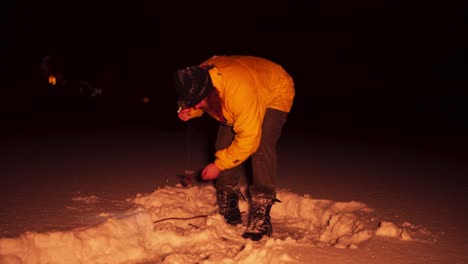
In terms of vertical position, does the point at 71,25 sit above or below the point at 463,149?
above

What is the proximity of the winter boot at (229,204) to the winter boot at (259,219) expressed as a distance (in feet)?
0.92

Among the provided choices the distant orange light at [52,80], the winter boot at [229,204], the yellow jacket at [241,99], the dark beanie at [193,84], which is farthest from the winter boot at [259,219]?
the distant orange light at [52,80]

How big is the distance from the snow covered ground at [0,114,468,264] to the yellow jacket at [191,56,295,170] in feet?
1.94

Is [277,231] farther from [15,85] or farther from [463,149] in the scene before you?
[15,85]

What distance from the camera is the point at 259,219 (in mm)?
3049

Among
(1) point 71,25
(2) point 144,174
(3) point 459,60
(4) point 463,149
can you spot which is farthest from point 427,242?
(1) point 71,25

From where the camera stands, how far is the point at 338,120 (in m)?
11.7

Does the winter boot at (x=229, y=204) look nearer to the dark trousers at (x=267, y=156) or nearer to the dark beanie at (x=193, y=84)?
the dark trousers at (x=267, y=156)

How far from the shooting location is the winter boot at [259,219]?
2992 mm

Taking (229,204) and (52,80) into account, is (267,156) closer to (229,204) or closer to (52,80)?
(229,204)

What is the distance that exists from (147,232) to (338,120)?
31.0 feet

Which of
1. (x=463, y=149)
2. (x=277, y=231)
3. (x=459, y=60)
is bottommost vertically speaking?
(x=277, y=231)

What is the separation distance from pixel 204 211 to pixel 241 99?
143 centimetres

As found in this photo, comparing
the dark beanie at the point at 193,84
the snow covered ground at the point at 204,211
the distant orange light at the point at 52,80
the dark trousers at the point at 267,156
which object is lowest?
the snow covered ground at the point at 204,211
